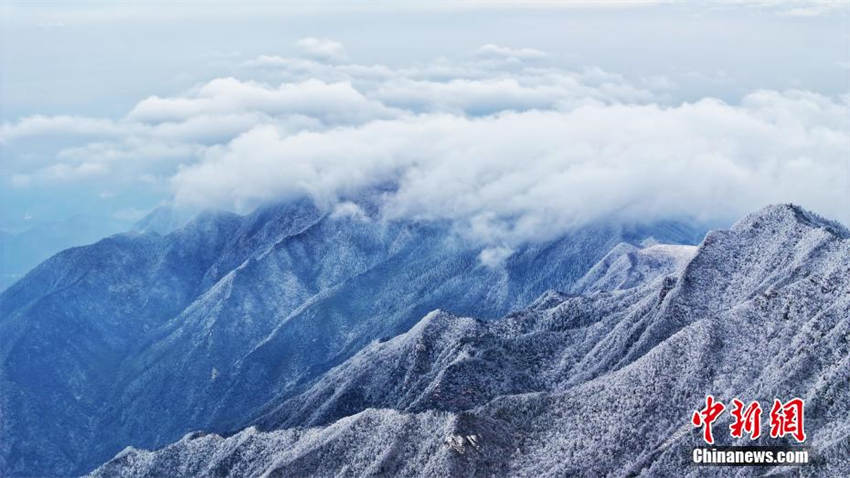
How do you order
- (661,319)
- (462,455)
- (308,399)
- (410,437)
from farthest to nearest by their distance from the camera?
(308,399) → (661,319) → (410,437) → (462,455)

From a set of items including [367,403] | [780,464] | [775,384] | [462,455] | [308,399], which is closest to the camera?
[780,464]

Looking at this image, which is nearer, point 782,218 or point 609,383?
point 609,383

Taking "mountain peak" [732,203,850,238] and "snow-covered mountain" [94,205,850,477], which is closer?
"snow-covered mountain" [94,205,850,477]

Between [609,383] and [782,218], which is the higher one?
[782,218]

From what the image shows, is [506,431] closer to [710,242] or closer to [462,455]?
[462,455]

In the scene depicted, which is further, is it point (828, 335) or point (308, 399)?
point (308, 399)

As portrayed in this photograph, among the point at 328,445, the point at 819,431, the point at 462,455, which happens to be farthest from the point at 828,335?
the point at 328,445

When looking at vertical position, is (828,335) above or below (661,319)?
above

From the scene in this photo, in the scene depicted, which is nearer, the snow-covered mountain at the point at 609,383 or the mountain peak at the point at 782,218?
the snow-covered mountain at the point at 609,383
